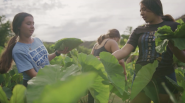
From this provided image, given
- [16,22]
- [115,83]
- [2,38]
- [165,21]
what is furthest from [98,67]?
[2,38]

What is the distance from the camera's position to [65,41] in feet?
3.86

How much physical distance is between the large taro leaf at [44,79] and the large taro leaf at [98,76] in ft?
0.25

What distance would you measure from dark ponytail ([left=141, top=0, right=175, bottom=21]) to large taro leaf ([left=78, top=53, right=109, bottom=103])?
849 millimetres

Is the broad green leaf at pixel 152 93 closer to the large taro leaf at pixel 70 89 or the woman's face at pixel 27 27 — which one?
the large taro leaf at pixel 70 89

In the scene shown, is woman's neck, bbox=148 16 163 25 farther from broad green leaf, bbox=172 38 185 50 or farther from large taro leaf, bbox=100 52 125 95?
large taro leaf, bbox=100 52 125 95

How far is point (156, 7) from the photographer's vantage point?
1.16 metres

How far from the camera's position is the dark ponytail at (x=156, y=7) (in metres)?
1.15

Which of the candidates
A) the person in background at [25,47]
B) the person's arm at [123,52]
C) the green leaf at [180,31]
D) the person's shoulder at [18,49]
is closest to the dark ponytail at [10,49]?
the person in background at [25,47]

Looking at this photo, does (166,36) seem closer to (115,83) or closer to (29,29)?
(115,83)

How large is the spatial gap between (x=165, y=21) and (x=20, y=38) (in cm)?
130

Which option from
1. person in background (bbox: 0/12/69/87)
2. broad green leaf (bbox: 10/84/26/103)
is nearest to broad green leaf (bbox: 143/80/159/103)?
broad green leaf (bbox: 10/84/26/103)

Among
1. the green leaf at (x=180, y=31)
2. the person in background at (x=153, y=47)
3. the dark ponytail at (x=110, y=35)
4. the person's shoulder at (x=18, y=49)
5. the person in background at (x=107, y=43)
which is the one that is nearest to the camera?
the green leaf at (x=180, y=31)

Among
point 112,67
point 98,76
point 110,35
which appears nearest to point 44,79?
point 98,76

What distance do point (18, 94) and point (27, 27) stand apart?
1.17m
